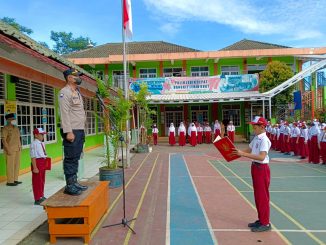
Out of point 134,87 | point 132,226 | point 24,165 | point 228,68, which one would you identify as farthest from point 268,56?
point 132,226

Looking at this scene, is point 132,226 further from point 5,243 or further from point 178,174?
point 178,174

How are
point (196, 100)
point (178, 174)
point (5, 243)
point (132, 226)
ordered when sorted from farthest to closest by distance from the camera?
1. point (196, 100)
2. point (178, 174)
3. point (132, 226)
4. point (5, 243)

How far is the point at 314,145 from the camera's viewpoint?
12133 mm

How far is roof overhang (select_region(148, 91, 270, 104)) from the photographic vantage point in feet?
67.9

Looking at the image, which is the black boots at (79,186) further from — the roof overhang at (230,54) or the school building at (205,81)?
the roof overhang at (230,54)

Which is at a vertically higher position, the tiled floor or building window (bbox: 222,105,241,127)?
building window (bbox: 222,105,241,127)

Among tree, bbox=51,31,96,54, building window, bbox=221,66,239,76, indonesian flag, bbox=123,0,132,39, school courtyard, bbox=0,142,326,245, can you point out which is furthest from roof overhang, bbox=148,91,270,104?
tree, bbox=51,31,96,54

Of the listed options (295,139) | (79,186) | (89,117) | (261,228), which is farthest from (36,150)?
(89,117)

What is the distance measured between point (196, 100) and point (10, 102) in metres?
13.4

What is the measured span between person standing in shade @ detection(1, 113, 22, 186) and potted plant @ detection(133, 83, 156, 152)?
8.34 metres

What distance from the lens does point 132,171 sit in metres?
10.8

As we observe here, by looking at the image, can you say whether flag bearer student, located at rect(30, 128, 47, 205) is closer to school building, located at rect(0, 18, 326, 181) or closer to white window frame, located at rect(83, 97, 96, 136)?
school building, located at rect(0, 18, 326, 181)

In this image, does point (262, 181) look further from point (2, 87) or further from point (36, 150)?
point (2, 87)

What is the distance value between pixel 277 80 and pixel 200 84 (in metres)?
4.82
